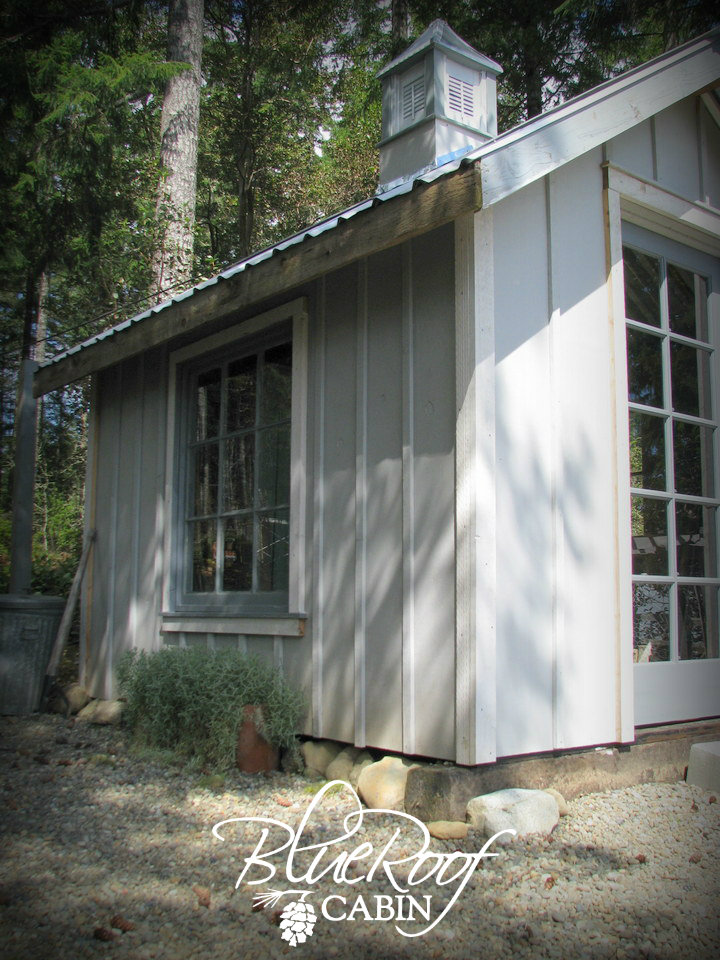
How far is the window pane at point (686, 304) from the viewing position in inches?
179

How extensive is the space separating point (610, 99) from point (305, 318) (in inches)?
69.2

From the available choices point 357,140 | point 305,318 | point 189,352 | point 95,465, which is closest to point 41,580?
point 95,465

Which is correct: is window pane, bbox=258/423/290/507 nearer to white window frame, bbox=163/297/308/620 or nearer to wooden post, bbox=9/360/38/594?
white window frame, bbox=163/297/308/620

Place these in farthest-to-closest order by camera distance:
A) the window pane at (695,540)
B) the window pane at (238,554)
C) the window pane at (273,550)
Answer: the window pane at (238,554) → the window pane at (273,550) → the window pane at (695,540)

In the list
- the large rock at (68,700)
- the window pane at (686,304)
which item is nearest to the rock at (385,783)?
the window pane at (686,304)

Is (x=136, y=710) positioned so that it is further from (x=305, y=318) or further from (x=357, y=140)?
(x=357, y=140)

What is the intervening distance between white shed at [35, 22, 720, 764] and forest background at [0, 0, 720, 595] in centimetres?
315

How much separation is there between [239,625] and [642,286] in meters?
2.74

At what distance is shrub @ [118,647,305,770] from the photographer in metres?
4.09

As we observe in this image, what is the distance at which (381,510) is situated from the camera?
3932 mm

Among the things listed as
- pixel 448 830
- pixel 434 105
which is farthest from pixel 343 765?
pixel 434 105

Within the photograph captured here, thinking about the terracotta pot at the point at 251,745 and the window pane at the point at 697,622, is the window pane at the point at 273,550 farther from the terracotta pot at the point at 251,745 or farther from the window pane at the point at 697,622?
the window pane at the point at 697,622

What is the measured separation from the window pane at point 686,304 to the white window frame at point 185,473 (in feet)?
6.24

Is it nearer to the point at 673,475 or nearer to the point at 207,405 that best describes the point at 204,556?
the point at 207,405
